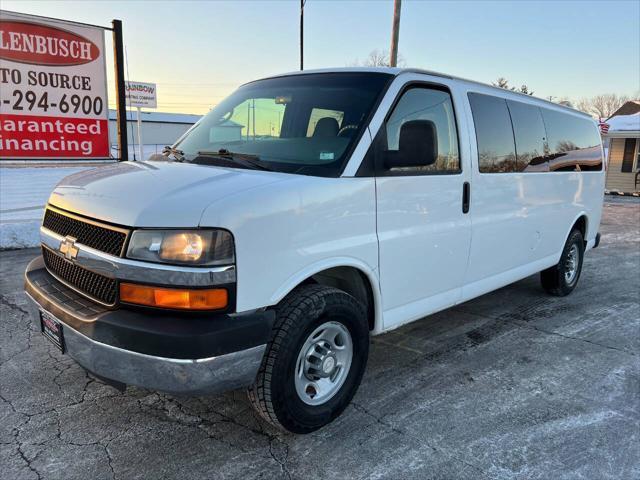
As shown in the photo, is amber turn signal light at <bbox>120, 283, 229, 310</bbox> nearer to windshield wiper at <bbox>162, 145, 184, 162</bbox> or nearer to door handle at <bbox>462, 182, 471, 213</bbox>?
windshield wiper at <bbox>162, 145, 184, 162</bbox>

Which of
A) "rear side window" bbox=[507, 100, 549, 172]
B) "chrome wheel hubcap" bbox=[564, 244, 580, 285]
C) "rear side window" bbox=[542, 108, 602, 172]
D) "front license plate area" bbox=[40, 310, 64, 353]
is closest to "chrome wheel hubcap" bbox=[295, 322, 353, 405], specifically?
"front license plate area" bbox=[40, 310, 64, 353]

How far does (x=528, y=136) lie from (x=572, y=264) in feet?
7.09

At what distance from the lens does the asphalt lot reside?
265cm

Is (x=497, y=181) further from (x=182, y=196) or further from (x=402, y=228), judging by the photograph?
(x=182, y=196)

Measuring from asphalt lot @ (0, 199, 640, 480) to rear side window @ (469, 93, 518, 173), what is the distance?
1577 mm

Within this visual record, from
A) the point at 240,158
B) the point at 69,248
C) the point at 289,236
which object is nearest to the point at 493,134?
the point at 240,158

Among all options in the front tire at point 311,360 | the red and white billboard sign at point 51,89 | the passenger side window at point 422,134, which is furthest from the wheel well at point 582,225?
the red and white billboard sign at point 51,89

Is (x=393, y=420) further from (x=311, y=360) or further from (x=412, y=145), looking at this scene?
(x=412, y=145)

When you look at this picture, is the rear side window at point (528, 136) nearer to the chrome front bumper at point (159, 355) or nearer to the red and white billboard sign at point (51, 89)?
the chrome front bumper at point (159, 355)

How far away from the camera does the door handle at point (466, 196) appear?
149 inches

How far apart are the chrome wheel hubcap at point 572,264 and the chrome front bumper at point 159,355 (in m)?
4.72

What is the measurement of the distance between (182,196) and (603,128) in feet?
68.6

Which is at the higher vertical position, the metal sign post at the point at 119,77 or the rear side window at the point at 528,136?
the metal sign post at the point at 119,77

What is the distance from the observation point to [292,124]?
3.49 meters
